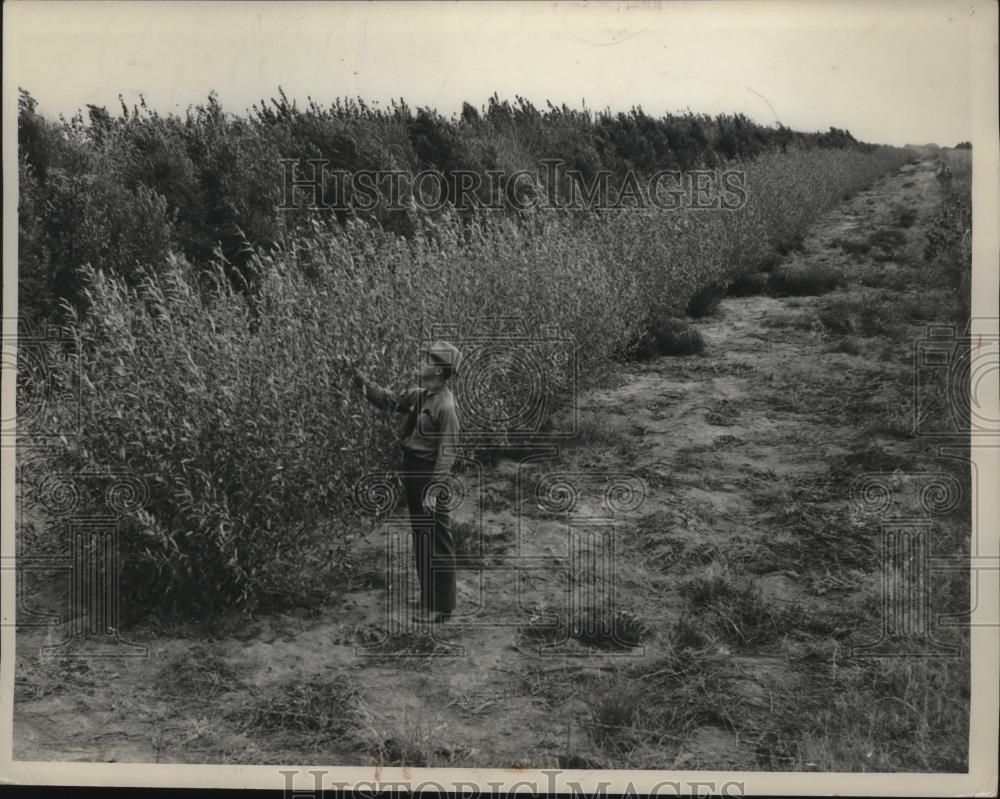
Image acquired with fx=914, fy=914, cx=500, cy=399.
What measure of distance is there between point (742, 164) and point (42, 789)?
4618 millimetres

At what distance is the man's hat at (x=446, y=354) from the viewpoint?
4.36m

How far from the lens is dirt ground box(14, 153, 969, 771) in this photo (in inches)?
165

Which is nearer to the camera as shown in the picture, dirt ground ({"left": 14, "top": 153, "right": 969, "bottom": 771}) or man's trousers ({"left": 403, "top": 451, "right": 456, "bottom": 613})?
dirt ground ({"left": 14, "top": 153, "right": 969, "bottom": 771})

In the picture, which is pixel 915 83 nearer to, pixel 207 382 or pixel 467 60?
pixel 467 60

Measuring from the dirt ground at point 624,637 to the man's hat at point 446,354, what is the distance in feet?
1.81

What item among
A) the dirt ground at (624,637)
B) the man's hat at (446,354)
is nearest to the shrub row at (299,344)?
the man's hat at (446,354)

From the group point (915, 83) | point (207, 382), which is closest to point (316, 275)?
point (207, 382)

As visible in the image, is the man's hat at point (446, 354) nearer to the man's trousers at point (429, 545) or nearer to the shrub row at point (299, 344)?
the shrub row at point (299, 344)

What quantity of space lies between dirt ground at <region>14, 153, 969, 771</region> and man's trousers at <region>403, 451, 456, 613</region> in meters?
0.09

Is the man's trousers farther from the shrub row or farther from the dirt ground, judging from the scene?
the shrub row

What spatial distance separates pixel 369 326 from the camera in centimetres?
454

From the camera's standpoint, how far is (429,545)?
4383 mm

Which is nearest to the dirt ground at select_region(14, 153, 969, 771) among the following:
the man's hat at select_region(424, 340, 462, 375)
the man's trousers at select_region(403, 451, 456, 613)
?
the man's trousers at select_region(403, 451, 456, 613)

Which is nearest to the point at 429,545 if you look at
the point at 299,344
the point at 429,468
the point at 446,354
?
the point at 429,468
